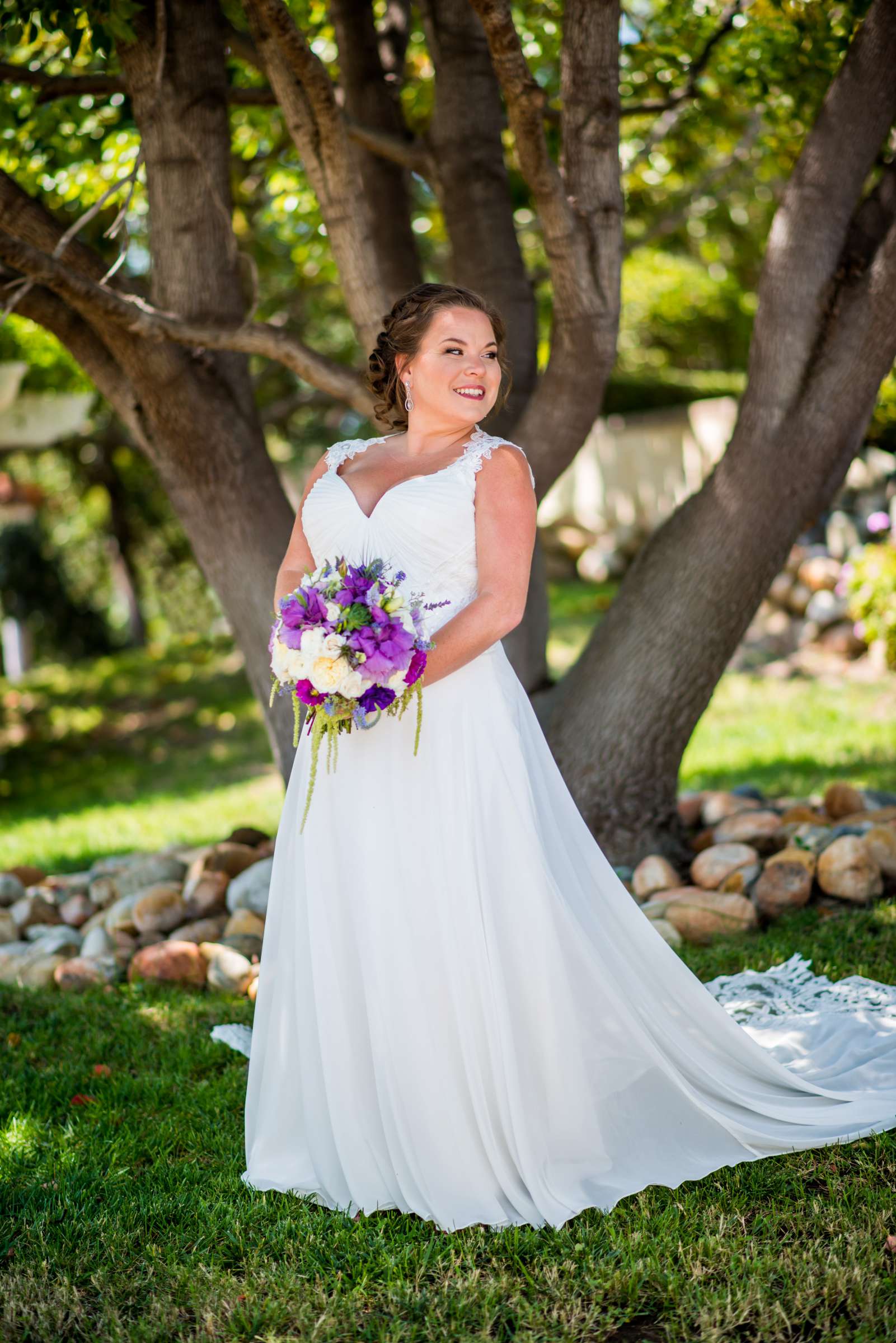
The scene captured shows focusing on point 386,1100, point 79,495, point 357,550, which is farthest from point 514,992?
point 79,495

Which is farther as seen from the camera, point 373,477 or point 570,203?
point 570,203

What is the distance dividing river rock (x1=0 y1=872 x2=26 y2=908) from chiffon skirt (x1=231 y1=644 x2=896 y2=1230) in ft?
10.2

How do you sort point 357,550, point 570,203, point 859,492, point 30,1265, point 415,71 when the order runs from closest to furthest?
point 30,1265 < point 357,550 < point 570,203 < point 415,71 < point 859,492

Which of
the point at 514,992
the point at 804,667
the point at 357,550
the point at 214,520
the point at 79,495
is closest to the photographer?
the point at 514,992

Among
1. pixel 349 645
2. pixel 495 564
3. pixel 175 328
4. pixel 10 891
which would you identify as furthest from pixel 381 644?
pixel 10 891

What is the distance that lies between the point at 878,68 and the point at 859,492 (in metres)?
6.44

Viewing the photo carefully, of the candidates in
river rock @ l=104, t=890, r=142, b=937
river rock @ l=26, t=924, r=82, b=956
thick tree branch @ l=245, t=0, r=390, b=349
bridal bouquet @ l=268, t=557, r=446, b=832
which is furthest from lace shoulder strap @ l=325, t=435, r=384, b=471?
river rock @ l=26, t=924, r=82, b=956

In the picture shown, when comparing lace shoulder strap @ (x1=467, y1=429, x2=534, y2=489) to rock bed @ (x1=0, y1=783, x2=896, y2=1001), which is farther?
rock bed @ (x1=0, y1=783, x2=896, y2=1001)

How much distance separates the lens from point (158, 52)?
14.9 feet

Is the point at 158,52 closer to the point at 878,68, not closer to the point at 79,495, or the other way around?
the point at 878,68

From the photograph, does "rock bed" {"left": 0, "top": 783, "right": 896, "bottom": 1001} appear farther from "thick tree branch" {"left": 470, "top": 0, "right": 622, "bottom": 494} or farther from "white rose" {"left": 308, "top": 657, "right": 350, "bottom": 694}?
"white rose" {"left": 308, "top": 657, "right": 350, "bottom": 694}

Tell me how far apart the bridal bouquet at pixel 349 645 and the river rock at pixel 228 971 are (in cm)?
209

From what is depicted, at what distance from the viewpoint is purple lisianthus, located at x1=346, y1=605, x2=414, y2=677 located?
8.67 ft

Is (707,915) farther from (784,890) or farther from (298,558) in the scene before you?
(298,558)
